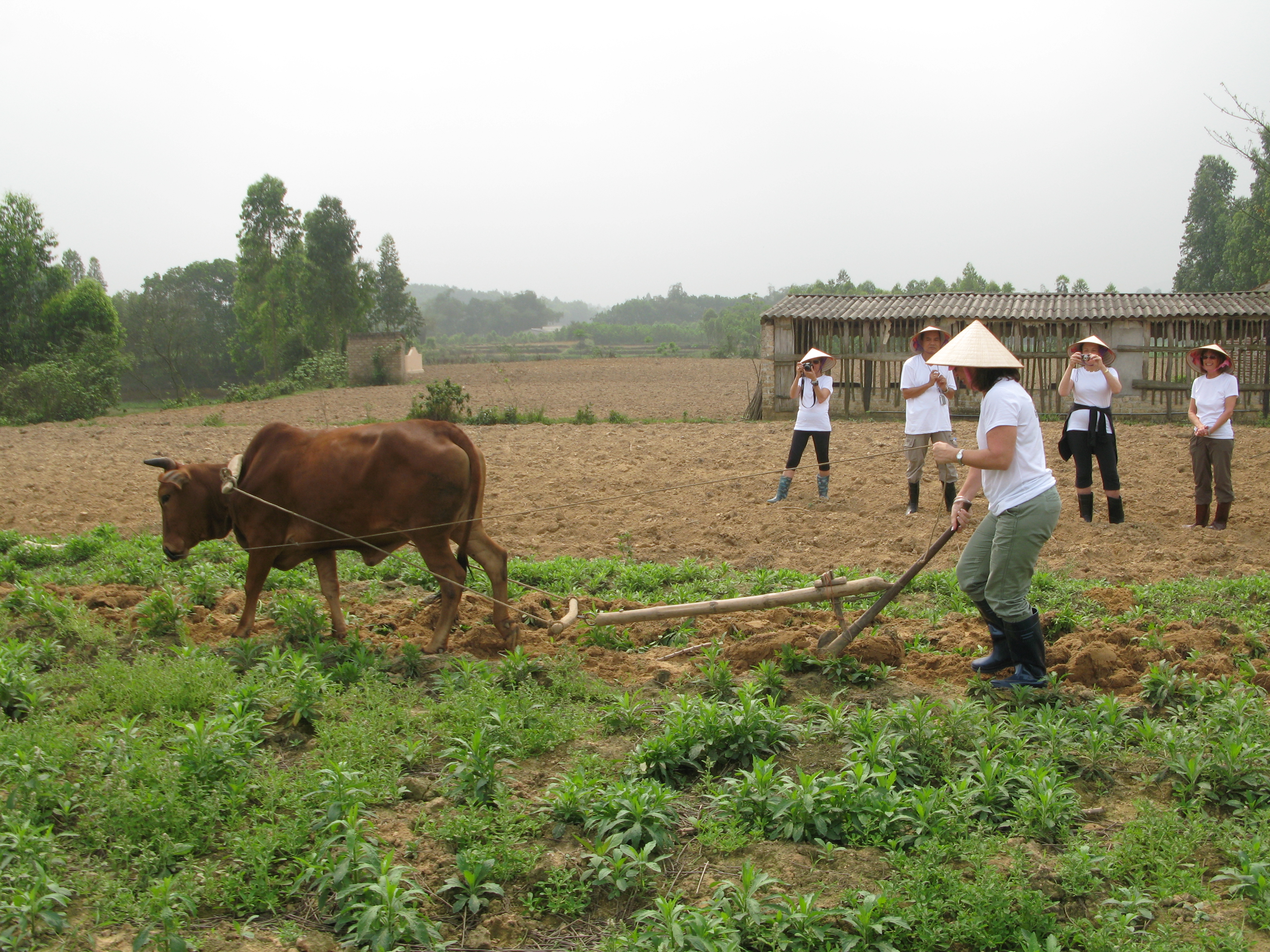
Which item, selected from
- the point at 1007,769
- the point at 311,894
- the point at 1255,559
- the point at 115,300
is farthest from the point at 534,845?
the point at 115,300

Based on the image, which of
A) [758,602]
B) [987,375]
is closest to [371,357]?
[758,602]

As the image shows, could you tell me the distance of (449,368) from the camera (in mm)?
47750

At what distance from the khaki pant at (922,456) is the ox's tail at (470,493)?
4852mm

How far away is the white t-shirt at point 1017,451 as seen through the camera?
471 centimetres

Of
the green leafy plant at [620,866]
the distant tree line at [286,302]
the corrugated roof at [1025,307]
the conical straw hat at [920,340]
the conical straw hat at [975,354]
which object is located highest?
the distant tree line at [286,302]

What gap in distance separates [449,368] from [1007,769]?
150ft

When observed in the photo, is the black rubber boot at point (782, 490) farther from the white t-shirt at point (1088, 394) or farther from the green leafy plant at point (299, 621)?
the green leafy plant at point (299, 621)

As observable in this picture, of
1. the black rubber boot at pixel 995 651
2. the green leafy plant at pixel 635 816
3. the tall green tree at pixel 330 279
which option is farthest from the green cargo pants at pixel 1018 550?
the tall green tree at pixel 330 279

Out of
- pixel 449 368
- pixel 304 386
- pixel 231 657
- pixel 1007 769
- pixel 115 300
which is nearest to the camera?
pixel 1007 769

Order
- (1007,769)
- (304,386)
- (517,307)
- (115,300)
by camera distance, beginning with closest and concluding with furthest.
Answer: (1007,769), (304,386), (115,300), (517,307)

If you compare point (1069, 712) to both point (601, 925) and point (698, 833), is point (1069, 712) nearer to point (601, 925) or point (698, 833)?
point (698, 833)

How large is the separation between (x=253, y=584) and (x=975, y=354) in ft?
15.5

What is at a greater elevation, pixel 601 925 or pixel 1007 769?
pixel 1007 769

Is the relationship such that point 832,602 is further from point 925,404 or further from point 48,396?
point 48,396
